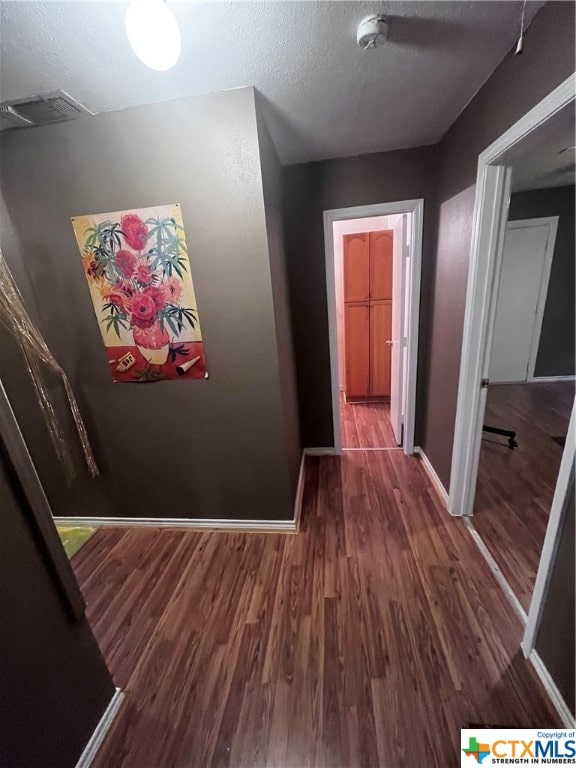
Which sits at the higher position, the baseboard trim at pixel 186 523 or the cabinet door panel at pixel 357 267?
the cabinet door panel at pixel 357 267

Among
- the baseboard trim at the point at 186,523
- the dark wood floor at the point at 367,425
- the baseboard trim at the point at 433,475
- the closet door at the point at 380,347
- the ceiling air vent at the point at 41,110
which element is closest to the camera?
the ceiling air vent at the point at 41,110

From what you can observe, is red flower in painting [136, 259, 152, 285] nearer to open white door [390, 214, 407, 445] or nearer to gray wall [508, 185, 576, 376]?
open white door [390, 214, 407, 445]

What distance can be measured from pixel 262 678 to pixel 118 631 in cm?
76

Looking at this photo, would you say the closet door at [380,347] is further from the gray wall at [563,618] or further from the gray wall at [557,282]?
the gray wall at [563,618]

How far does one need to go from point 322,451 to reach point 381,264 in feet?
7.60

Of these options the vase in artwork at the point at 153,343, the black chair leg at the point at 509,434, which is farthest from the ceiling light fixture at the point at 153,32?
the black chair leg at the point at 509,434

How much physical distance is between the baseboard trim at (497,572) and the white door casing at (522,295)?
2.96 m

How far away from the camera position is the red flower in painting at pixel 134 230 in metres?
1.45

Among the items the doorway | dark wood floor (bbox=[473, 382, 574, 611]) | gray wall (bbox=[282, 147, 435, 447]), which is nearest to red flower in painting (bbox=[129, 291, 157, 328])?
gray wall (bbox=[282, 147, 435, 447])

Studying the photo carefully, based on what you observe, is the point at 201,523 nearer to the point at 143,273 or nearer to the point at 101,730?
the point at 101,730

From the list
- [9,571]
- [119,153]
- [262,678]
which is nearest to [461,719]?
[262,678]

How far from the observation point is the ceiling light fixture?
848 mm

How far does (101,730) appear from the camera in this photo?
102 centimetres

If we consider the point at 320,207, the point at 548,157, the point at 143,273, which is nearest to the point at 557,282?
the point at 548,157
